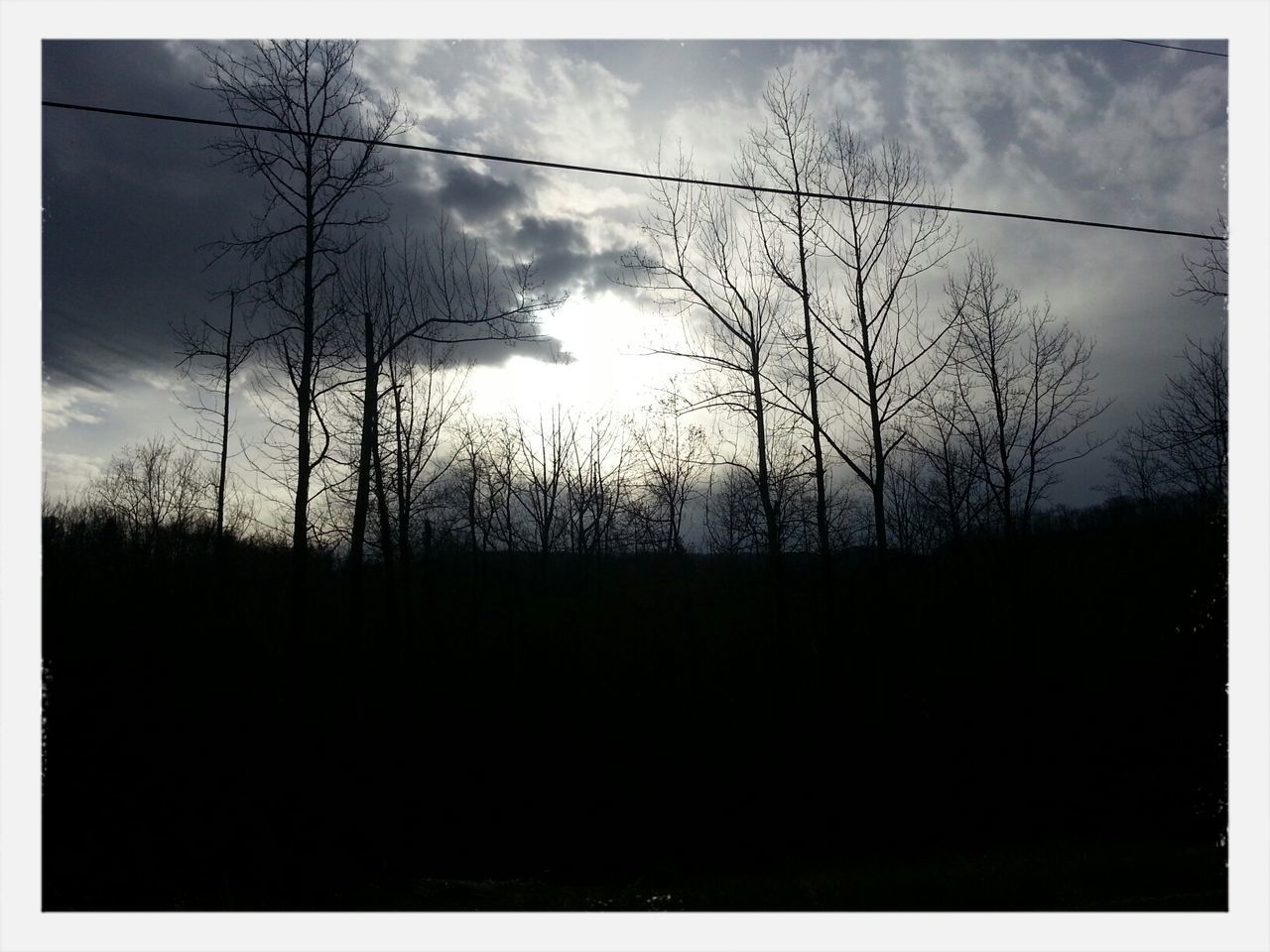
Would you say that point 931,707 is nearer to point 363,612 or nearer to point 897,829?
point 897,829

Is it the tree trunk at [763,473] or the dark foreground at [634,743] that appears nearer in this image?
the dark foreground at [634,743]

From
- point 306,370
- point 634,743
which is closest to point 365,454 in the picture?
point 306,370

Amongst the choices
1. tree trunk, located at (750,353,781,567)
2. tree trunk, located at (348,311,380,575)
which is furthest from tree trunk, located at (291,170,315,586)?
tree trunk, located at (750,353,781,567)

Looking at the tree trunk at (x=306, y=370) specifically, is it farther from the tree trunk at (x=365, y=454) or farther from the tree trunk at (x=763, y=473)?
the tree trunk at (x=763, y=473)

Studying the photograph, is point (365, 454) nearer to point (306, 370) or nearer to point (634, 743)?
point (306, 370)

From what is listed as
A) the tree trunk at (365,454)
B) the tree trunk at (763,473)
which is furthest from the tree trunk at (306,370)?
the tree trunk at (763,473)

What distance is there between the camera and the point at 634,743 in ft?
41.9

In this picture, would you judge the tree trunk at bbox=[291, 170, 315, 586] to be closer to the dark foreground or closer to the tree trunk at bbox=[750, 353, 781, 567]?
the dark foreground

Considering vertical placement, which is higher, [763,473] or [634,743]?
[763,473]

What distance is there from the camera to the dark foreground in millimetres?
8734

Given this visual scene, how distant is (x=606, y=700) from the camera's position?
13.2m

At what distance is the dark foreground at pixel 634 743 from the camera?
28.7ft

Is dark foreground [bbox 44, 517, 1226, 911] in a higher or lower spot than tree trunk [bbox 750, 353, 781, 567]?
lower

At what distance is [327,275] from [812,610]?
1057cm
